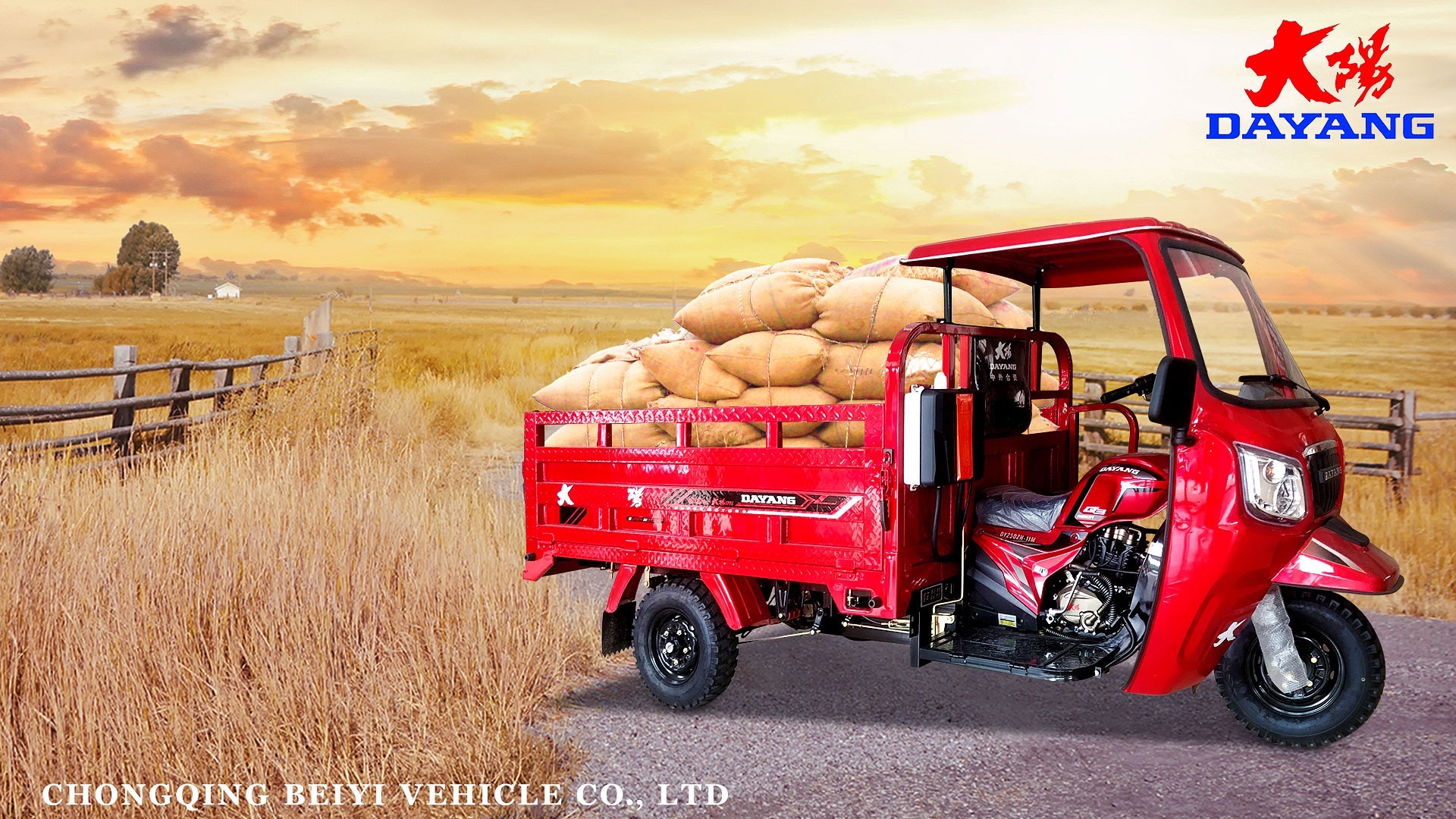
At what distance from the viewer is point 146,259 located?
7606 cm

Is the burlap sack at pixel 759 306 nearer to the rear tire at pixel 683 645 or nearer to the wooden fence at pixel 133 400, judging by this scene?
the rear tire at pixel 683 645

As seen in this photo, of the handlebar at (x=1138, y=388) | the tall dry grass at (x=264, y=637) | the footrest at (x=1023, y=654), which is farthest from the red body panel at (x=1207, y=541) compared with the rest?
the tall dry grass at (x=264, y=637)

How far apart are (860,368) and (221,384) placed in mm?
8817

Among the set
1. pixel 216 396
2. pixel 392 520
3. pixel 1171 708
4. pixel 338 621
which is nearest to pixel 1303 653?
pixel 1171 708

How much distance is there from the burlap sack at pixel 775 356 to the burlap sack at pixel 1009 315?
117 centimetres

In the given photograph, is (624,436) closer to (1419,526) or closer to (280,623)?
(280,623)

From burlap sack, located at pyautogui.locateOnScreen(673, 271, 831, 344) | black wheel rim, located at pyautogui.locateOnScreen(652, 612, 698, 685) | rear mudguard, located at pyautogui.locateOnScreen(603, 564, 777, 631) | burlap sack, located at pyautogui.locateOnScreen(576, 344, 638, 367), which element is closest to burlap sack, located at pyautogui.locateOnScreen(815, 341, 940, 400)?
burlap sack, located at pyautogui.locateOnScreen(673, 271, 831, 344)

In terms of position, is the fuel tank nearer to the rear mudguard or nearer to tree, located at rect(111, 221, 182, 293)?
the rear mudguard

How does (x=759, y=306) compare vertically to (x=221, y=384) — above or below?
above

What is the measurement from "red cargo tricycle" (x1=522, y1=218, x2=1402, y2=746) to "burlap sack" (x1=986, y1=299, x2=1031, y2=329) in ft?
6.88

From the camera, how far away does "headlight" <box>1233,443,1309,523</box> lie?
4109 millimetres

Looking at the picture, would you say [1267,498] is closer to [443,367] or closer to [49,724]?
[49,724]

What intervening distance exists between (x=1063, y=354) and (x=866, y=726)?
2242 millimetres

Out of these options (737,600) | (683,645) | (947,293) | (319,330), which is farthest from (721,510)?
(319,330)
